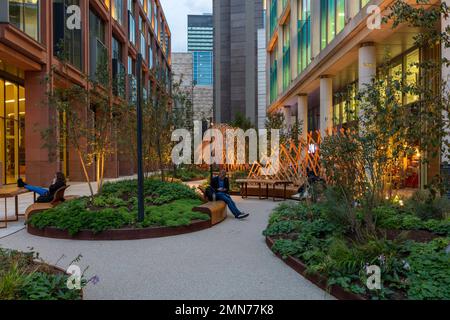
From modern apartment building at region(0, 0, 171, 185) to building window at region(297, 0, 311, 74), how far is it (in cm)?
977

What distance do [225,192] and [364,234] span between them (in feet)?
18.1

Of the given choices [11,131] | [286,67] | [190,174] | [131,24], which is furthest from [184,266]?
[131,24]

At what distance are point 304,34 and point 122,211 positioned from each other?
22210 mm

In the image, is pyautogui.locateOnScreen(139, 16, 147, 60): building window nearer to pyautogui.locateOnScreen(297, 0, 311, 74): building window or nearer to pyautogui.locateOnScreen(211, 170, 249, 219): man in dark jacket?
pyautogui.locateOnScreen(297, 0, 311, 74): building window

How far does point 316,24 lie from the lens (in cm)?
2347

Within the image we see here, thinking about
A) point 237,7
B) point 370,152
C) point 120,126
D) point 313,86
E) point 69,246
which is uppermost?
point 237,7

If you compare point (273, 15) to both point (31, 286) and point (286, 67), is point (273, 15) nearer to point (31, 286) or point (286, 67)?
point (286, 67)

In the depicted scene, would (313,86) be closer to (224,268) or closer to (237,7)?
(224,268)

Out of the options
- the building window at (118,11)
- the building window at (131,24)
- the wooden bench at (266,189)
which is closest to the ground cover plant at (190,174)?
the wooden bench at (266,189)

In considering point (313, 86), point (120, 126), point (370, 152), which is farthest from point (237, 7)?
point (370, 152)

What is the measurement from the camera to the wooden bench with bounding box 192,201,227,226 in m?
9.38

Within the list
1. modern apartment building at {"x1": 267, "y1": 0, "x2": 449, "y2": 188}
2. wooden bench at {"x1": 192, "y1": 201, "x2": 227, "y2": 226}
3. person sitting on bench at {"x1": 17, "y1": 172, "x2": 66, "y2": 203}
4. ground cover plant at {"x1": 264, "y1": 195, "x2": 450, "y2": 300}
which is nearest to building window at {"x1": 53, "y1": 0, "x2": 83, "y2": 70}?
person sitting on bench at {"x1": 17, "y1": 172, "x2": 66, "y2": 203}

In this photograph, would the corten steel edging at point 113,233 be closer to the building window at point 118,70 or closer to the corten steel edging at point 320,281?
the corten steel edging at point 320,281

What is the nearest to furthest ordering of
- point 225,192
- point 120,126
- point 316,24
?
1. point 225,192
2. point 120,126
3. point 316,24
